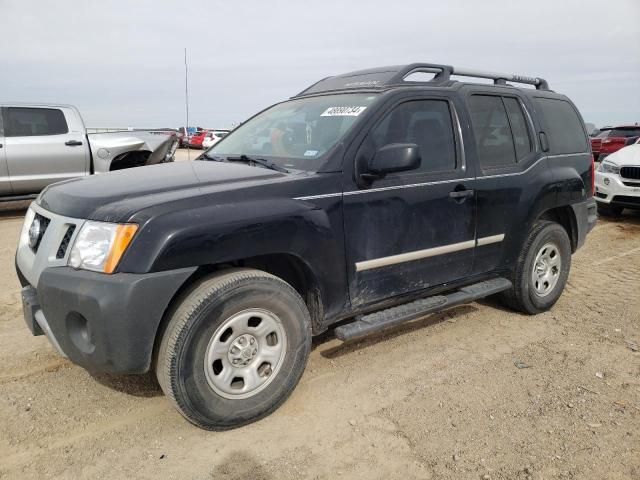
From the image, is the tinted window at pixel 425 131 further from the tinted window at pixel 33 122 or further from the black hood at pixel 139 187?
the tinted window at pixel 33 122

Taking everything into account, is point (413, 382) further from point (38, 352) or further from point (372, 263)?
point (38, 352)

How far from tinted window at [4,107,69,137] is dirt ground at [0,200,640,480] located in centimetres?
528

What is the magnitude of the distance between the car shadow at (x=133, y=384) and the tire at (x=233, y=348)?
577 millimetres

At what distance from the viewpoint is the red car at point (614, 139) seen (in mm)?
17922

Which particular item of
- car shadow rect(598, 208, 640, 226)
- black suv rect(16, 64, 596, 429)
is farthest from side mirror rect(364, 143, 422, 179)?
car shadow rect(598, 208, 640, 226)

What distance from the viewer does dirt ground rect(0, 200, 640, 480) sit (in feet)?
7.82

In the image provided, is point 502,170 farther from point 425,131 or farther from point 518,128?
point 425,131

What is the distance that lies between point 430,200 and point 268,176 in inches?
44.2

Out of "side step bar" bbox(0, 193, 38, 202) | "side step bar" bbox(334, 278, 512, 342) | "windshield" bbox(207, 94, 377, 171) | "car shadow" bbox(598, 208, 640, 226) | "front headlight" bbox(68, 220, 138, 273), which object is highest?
"windshield" bbox(207, 94, 377, 171)

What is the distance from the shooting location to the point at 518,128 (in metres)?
4.10

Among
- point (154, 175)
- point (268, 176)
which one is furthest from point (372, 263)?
point (154, 175)

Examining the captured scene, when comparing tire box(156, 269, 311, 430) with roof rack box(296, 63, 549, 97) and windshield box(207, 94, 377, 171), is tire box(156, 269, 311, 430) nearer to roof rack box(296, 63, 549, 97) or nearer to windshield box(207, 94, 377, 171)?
windshield box(207, 94, 377, 171)

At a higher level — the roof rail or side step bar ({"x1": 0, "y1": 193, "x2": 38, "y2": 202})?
the roof rail

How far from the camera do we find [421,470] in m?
2.36
